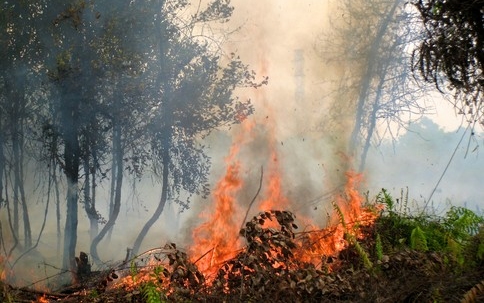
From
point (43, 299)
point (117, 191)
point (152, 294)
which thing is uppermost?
point (117, 191)

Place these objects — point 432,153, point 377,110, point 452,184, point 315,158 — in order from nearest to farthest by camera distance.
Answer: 1. point 315,158
2. point 377,110
3. point 452,184
4. point 432,153

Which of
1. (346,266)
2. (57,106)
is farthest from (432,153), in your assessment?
(346,266)

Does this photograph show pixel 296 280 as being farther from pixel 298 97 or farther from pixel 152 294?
pixel 298 97

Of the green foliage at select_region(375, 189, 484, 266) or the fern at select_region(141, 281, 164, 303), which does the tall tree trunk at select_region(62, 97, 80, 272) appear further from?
the fern at select_region(141, 281, 164, 303)

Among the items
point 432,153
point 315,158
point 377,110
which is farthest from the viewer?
point 432,153

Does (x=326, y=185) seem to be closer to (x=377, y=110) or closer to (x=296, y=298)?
(x=377, y=110)

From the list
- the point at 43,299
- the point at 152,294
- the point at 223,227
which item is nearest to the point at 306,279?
the point at 152,294

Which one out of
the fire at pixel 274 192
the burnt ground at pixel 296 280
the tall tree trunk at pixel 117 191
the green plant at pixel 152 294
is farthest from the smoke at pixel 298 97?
the green plant at pixel 152 294

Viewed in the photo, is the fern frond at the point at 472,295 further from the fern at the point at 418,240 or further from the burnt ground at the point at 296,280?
the fern at the point at 418,240

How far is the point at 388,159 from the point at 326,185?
15.7 m

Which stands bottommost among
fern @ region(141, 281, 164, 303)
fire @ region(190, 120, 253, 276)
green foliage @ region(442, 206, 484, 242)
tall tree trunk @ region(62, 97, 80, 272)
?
green foliage @ region(442, 206, 484, 242)

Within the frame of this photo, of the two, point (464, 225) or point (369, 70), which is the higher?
point (369, 70)

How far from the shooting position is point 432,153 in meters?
36.7

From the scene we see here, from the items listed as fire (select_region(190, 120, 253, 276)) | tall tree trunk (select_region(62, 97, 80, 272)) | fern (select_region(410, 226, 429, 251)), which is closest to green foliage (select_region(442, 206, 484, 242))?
fern (select_region(410, 226, 429, 251))
